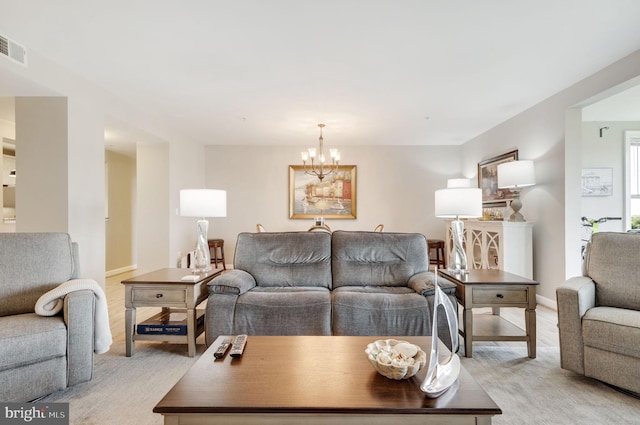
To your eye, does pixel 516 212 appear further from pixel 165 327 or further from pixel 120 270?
pixel 120 270

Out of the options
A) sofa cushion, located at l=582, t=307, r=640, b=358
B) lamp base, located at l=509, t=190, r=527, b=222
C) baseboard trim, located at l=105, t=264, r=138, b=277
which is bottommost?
baseboard trim, located at l=105, t=264, r=138, b=277

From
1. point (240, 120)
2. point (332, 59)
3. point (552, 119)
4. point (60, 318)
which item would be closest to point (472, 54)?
point (332, 59)

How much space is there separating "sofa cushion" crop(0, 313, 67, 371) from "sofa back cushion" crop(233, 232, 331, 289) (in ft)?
4.43

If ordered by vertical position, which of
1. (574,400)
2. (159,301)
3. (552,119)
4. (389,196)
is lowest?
(574,400)

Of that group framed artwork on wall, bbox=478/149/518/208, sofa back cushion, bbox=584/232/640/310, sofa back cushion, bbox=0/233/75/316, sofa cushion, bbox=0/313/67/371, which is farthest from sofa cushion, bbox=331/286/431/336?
framed artwork on wall, bbox=478/149/518/208

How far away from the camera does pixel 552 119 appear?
12.0 feet

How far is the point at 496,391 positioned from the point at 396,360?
3.56ft

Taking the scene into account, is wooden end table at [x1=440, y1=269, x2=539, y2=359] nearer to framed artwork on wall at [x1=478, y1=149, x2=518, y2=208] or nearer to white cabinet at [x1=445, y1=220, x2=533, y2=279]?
white cabinet at [x1=445, y1=220, x2=533, y2=279]

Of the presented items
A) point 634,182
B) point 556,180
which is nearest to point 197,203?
point 556,180

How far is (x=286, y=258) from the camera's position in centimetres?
292

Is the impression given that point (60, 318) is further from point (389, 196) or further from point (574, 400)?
point (389, 196)

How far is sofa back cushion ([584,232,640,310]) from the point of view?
2.07m

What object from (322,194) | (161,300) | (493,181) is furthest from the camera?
(322,194)

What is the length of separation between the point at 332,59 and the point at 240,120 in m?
2.26
